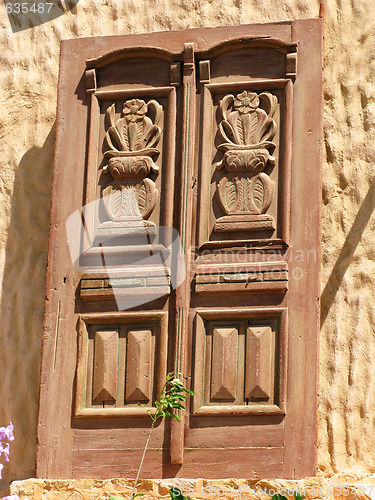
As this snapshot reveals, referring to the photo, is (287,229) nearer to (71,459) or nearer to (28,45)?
(71,459)

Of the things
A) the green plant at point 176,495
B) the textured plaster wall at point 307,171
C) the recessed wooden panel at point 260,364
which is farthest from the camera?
the textured plaster wall at point 307,171

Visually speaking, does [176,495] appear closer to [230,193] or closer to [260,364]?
[260,364]

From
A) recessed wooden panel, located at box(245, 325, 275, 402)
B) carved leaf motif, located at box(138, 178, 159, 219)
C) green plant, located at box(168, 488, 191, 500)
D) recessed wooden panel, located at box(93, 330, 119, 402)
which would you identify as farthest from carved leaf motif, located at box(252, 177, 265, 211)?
green plant, located at box(168, 488, 191, 500)

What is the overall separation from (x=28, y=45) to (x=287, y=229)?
2.27 m

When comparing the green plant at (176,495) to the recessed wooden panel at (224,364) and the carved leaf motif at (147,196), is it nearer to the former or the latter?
the recessed wooden panel at (224,364)

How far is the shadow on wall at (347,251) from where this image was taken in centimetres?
600

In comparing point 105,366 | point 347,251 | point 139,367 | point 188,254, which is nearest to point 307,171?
point 347,251

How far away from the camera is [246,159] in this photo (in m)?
5.82

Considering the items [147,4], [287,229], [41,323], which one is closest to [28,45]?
[147,4]

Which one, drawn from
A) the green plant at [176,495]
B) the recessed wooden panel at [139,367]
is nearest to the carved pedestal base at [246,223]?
the recessed wooden panel at [139,367]

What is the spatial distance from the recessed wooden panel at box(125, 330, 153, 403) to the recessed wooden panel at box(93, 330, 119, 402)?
0.07 metres

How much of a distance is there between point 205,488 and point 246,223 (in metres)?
1.34

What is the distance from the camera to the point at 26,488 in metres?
5.50

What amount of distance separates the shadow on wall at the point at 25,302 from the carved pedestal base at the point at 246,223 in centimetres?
121
